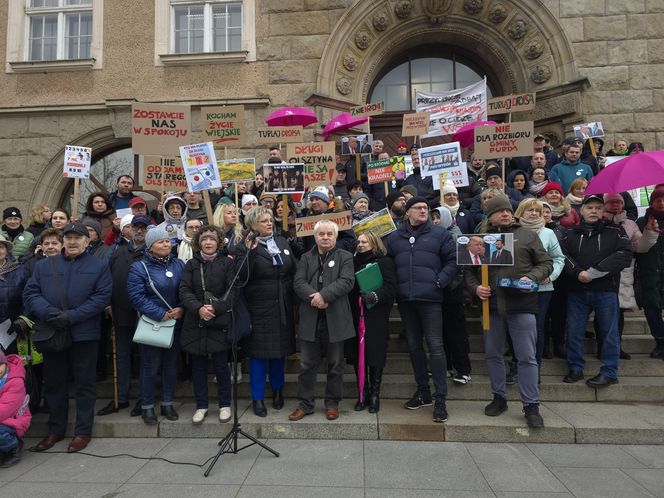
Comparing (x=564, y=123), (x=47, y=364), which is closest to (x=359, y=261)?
(x=47, y=364)

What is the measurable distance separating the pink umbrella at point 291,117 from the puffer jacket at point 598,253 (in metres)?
5.59

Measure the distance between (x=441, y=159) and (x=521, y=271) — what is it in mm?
2753

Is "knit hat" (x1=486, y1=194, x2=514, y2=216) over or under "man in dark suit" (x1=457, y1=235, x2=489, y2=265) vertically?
over

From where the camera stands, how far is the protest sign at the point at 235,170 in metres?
6.11

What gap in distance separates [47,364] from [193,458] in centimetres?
175

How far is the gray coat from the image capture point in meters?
4.49

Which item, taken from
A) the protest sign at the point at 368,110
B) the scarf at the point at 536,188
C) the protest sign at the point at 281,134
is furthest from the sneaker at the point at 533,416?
the protest sign at the point at 368,110

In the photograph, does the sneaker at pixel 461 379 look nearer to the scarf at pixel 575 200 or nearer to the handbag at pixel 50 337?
the scarf at pixel 575 200

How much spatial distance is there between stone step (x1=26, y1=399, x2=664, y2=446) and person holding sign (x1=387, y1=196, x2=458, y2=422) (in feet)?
0.76

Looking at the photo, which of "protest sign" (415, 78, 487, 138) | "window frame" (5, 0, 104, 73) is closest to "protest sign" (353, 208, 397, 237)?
"protest sign" (415, 78, 487, 138)

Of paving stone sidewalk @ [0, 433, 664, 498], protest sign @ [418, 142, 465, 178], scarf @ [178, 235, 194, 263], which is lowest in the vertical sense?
paving stone sidewalk @ [0, 433, 664, 498]

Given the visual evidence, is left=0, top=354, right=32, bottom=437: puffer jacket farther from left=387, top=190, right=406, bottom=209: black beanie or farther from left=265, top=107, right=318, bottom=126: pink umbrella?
left=265, top=107, right=318, bottom=126: pink umbrella

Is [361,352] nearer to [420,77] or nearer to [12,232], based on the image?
[12,232]

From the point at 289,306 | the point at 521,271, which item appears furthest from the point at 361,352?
the point at 521,271
